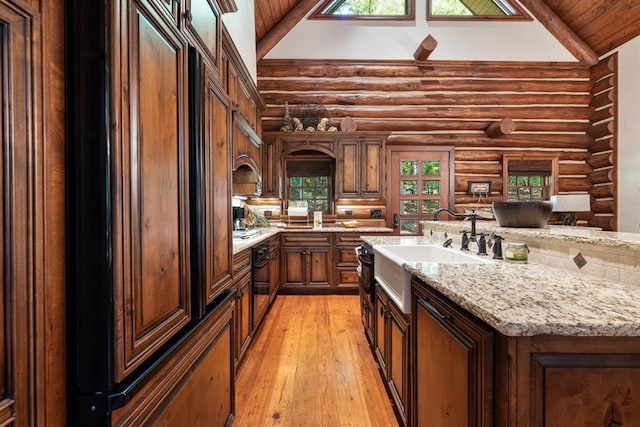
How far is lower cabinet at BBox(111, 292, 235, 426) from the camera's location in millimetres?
835

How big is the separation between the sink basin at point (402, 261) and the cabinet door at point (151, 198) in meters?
1.03

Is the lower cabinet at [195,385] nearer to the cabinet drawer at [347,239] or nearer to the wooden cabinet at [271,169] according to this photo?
the cabinet drawer at [347,239]

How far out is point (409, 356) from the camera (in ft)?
5.03

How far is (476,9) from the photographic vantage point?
5.52 meters

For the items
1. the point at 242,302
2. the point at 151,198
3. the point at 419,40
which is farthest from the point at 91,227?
the point at 419,40

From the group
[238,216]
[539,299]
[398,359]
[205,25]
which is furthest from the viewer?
[238,216]

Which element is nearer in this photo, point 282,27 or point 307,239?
point 307,239

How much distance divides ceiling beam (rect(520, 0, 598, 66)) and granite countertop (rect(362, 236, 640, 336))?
19.6 feet

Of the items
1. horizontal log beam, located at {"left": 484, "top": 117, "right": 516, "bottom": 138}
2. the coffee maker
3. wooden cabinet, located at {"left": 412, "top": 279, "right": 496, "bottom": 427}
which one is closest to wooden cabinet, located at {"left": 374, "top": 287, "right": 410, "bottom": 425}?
wooden cabinet, located at {"left": 412, "top": 279, "right": 496, "bottom": 427}

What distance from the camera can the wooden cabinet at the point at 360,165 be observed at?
476cm

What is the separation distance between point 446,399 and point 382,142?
13.5 feet

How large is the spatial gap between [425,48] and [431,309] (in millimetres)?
4952

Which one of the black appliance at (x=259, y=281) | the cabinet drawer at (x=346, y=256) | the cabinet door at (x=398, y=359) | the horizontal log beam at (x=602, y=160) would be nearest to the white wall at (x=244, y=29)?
the black appliance at (x=259, y=281)

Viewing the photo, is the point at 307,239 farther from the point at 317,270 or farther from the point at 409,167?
the point at 409,167
